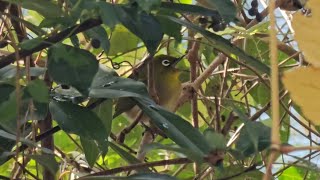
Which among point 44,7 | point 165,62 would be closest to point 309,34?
point 44,7

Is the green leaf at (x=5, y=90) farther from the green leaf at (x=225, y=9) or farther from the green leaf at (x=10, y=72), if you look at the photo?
the green leaf at (x=225, y=9)

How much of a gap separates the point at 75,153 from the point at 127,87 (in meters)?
0.45

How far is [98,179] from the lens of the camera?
0.55 metres

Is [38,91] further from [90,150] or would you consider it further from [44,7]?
[90,150]

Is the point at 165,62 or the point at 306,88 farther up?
the point at 306,88

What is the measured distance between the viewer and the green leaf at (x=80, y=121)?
55 cm

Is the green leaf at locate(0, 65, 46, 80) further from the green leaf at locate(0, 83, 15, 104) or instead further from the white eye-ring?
the white eye-ring

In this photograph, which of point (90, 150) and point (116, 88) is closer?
point (116, 88)

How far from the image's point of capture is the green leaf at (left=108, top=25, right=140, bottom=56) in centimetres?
106

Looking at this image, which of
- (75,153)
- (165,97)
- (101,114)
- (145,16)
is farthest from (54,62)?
(165,97)

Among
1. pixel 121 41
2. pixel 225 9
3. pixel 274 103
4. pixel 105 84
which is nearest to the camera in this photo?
pixel 274 103

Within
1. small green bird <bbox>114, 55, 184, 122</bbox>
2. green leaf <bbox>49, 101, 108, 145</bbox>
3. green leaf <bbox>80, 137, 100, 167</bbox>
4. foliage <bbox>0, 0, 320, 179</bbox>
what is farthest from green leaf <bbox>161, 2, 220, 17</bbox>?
small green bird <bbox>114, 55, 184, 122</bbox>

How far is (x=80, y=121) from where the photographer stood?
1.84 ft

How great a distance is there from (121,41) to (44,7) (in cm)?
58
